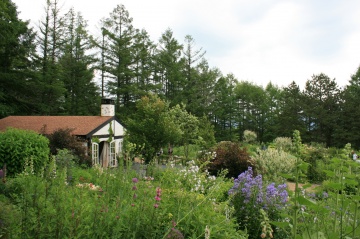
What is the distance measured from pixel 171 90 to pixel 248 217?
2891 centimetres

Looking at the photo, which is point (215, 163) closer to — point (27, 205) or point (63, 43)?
point (27, 205)

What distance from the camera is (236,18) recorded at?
22.8ft

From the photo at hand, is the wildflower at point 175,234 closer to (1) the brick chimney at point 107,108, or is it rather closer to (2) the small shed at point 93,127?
(2) the small shed at point 93,127

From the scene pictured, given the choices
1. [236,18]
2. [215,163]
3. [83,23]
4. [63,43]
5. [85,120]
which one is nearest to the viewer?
[236,18]

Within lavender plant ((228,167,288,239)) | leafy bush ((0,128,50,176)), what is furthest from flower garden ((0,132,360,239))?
leafy bush ((0,128,50,176))

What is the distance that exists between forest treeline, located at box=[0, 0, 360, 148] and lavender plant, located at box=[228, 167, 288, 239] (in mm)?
18814

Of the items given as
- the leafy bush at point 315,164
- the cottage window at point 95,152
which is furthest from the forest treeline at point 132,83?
the leafy bush at point 315,164

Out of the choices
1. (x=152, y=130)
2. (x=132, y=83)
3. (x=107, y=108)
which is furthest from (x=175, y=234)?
(x=132, y=83)

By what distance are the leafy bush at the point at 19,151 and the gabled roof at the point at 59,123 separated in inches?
170

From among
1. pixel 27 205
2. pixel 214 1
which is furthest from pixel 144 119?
pixel 27 205

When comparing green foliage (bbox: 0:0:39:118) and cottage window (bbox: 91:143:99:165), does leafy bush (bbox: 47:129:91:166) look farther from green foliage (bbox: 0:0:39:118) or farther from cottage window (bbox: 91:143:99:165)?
green foliage (bbox: 0:0:39:118)

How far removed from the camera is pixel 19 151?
956 cm

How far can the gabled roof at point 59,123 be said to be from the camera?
15.0 metres

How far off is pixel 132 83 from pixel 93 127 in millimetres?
15320
